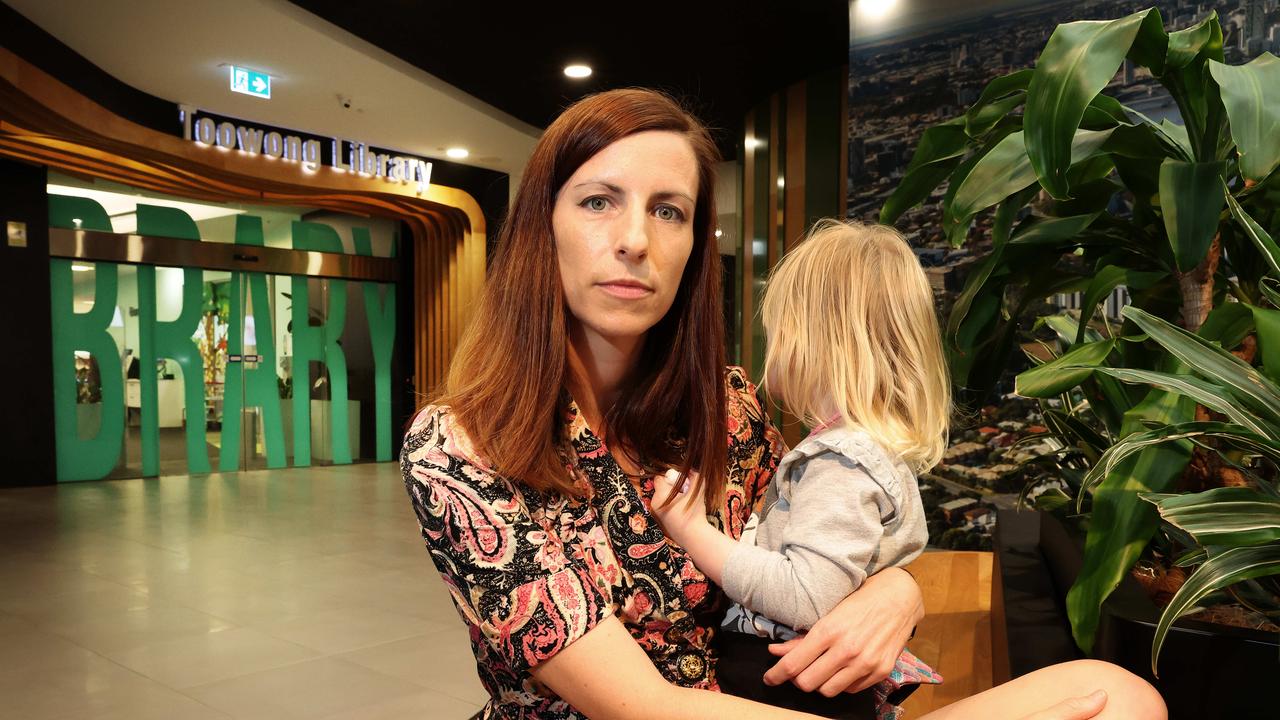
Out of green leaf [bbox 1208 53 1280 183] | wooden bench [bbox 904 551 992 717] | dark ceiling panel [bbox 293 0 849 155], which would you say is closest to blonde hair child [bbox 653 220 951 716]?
green leaf [bbox 1208 53 1280 183]

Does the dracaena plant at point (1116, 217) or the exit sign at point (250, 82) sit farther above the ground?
the exit sign at point (250, 82)

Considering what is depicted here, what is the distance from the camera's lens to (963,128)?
164cm

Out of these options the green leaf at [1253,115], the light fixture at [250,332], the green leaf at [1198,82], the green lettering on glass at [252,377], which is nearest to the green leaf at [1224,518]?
the green leaf at [1253,115]

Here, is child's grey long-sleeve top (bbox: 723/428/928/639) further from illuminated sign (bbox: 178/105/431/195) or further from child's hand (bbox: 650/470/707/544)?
illuminated sign (bbox: 178/105/431/195)

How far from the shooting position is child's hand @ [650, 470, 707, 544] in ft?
3.98

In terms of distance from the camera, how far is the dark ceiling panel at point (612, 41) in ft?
18.0

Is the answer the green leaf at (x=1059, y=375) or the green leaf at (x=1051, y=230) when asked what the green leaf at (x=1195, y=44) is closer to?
the green leaf at (x=1051, y=230)

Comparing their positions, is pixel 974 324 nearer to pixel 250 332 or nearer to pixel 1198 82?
pixel 1198 82

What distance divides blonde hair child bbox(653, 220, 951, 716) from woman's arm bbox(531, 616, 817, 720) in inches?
6.9

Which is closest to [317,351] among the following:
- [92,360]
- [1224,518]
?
[92,360]

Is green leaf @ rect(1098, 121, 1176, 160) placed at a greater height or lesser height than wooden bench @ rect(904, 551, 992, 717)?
greater

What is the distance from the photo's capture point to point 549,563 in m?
1.01

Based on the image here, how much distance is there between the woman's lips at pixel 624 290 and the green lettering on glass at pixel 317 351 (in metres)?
10.2

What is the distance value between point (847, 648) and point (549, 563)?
1.26 ft
